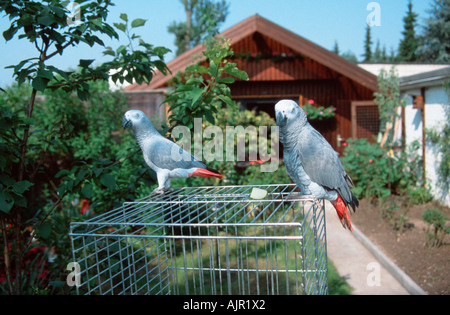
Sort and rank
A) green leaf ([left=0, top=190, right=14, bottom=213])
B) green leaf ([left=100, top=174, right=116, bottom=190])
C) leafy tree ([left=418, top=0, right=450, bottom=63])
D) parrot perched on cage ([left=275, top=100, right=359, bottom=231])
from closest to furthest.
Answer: green leaf ([left=0, top=190, right=14, bottom=213]) → parrot perched on cage ([left=275, top=100, right=359, bottom=231]) → green leaf ([left=100, top=174, right=116, bottom=190]) → leafy tree ([left=418, top=0, right=450, bottom=63])

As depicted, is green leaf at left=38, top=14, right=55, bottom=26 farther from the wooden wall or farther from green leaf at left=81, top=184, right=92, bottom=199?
the wooden wall

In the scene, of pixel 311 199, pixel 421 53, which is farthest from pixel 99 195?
pixel 421 53

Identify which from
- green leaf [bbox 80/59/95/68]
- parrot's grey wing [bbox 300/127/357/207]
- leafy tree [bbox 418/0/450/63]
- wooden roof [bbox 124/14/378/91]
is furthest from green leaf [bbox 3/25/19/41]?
leafy tree [bbox 418/0/450/63]

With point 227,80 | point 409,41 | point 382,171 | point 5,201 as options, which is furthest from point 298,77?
point 409,41

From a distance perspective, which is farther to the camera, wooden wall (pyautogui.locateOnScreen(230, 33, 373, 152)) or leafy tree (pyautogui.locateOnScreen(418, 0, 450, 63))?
leafy tree (pyautogui.locateOnScreen(418, 0, 450, 63))

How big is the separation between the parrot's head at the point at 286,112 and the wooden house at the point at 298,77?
4568 mm

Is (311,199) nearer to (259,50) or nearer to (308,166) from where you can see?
(308,166)

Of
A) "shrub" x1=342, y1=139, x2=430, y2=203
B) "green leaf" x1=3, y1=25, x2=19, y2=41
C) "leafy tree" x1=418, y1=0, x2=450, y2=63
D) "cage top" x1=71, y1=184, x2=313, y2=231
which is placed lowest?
"shrub" x1=342, y1=139, x2=430, y2=203

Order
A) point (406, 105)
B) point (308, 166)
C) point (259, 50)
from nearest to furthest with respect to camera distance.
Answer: point (308, 166) < point (406, 105) < point (259, 50)

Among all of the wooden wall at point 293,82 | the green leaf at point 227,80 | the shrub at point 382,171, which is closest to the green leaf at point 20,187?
the green leaf at point 227,80

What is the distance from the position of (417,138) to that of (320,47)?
98.4 inches

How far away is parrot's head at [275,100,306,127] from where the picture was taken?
159cm

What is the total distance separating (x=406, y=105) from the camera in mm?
6195
